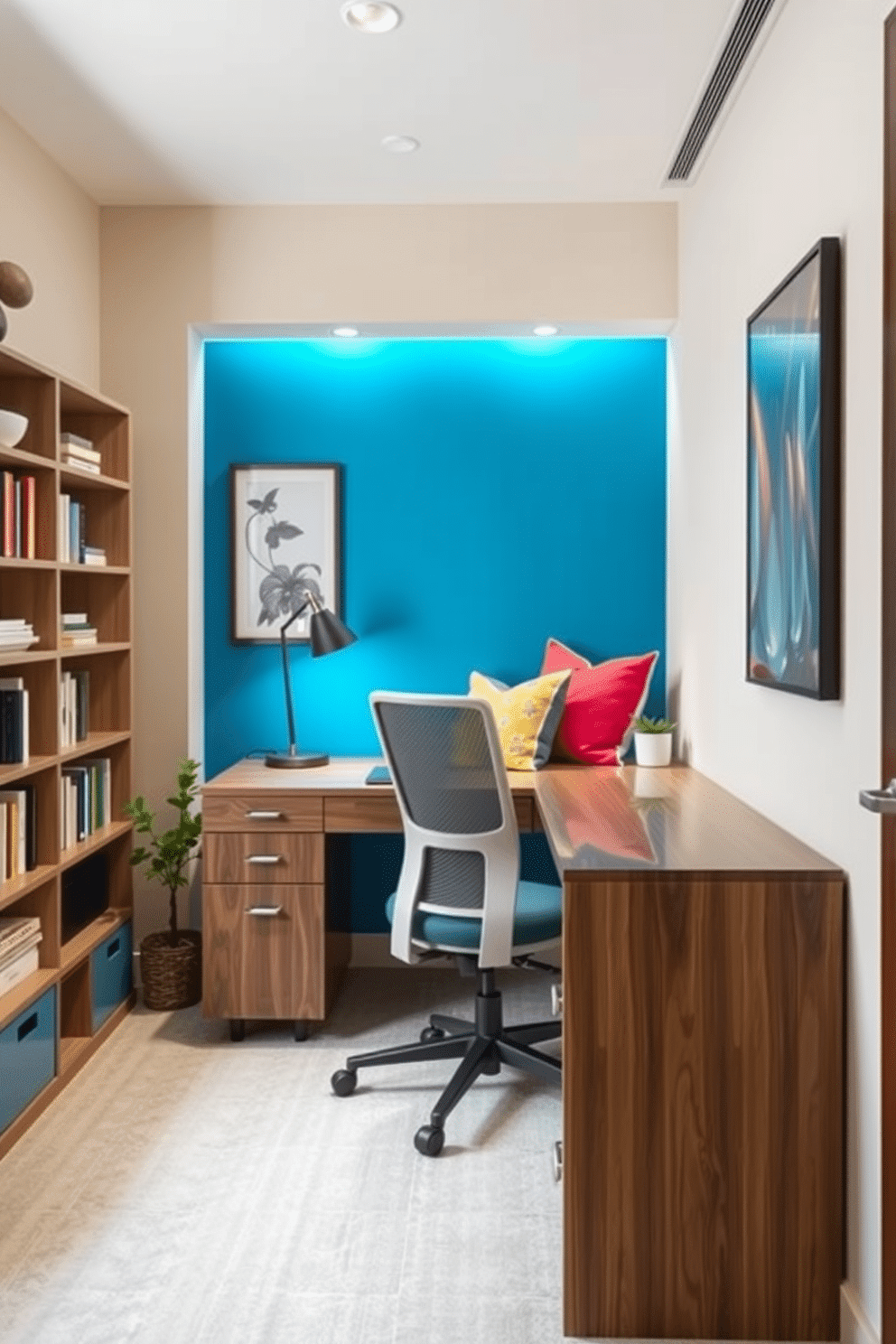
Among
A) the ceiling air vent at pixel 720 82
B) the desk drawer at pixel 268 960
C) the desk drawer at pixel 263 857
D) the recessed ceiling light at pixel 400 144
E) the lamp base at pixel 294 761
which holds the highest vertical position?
the recessed ceiling light at pixel 400 144

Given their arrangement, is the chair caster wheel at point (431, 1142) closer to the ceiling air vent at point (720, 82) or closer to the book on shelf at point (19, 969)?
the book on shelf at point (19, 969)

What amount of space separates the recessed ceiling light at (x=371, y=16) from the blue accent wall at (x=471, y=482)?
1405 millimetres

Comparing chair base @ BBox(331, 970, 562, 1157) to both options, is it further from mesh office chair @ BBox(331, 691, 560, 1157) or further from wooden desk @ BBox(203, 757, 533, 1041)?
wooden desk @ BBox(203, 757, 533, 1041)

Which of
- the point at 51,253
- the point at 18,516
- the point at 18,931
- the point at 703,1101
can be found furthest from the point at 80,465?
the point at 703,1101

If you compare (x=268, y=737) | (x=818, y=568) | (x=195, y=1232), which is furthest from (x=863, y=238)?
(x=268, y=737)

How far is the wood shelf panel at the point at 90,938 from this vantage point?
3.09 metres

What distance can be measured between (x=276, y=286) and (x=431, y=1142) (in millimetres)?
2711

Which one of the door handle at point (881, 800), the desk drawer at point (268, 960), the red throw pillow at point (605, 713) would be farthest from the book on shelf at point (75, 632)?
the door handle at point (881, 800)

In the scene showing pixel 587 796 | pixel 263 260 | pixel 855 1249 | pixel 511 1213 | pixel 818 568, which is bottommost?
pixel 511 1213

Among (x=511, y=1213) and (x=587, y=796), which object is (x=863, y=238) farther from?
(x=511, y=1213)

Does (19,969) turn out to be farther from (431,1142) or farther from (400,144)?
(400,144)

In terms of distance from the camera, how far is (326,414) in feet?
13.2

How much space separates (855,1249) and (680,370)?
8.85 feet

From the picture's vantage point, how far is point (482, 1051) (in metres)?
2.90
